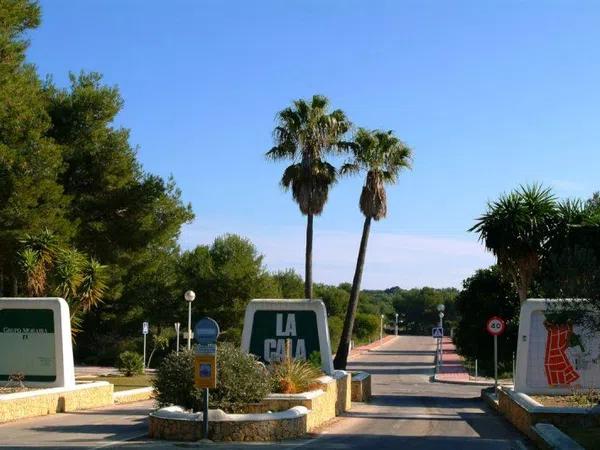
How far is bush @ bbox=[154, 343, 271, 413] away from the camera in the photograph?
17.3 meters

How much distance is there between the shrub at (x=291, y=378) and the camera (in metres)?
20.4

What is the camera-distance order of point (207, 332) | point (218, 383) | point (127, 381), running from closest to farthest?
point (207, 332) → point (218, 383) → point (127, 381)

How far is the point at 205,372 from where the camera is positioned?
51.4 feet

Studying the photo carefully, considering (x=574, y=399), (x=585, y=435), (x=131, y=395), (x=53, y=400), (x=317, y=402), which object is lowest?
(x=131, y=395)

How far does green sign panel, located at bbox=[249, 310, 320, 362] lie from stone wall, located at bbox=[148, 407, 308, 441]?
11.2 meters

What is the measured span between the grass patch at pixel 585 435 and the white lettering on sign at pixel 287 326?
1163cm

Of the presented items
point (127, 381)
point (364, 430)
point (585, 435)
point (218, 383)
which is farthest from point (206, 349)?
point (127, 381)

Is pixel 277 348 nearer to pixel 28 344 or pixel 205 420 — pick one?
pixel 28 344

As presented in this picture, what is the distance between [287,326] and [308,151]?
1154 cm

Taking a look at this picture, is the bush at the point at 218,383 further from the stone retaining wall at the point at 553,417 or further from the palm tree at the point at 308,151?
the palm tree at the point at 308,151

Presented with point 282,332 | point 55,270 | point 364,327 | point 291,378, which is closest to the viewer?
point 291,378

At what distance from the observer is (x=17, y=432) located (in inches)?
682

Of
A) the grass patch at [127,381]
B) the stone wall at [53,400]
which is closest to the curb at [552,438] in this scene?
the stone wall at [53,400]

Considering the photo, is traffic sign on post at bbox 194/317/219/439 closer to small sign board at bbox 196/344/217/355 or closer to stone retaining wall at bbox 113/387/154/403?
small sign board at bbox 196/344/217/355
